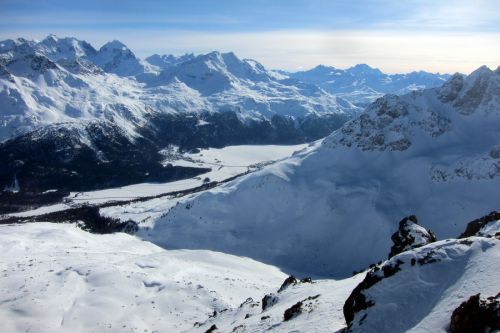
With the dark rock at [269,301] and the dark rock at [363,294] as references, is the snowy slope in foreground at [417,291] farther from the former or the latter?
the dark rock at [269,301]

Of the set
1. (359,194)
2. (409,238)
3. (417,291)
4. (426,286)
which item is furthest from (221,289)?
(359,194)

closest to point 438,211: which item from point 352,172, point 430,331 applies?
point 352,172

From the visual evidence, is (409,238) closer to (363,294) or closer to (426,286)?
(426,286)

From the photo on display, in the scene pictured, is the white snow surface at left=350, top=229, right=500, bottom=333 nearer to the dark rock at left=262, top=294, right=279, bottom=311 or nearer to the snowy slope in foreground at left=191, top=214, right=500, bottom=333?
the snowy slope in foreground at left=191, top=214, right=500, bottom=333

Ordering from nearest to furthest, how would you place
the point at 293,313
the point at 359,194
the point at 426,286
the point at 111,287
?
the point at 426,286, the point at 293,313, the point at 111,287, the point at 359,194

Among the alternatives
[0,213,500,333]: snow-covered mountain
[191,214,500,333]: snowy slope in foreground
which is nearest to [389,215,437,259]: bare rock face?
[0,213,500,333]: snow-covered mountain

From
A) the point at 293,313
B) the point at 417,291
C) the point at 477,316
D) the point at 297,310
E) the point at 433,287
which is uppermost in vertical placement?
the point at 477,316

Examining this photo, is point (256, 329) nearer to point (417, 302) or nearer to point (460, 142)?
point (417, 302)
